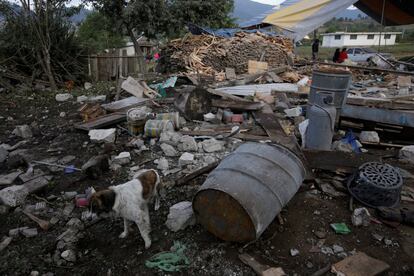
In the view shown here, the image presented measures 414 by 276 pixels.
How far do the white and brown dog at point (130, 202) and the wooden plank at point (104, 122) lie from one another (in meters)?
3.00

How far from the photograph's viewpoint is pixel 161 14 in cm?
1673

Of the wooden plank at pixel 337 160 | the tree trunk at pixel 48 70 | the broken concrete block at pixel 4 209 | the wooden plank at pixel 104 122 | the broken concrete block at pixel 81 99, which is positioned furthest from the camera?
the tree trunk at pixel 48 70

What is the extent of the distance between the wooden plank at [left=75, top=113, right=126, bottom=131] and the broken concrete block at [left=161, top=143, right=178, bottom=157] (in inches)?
65.4

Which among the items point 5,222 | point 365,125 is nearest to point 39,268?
point 5,222

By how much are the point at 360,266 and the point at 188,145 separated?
2876 millimetres

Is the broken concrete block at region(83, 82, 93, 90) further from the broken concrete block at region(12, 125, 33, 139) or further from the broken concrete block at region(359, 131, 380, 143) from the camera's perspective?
the broken concrete block at region(359, 131, 380, 143)

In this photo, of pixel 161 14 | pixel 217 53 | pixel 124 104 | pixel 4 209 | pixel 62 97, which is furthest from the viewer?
pixel 161 14

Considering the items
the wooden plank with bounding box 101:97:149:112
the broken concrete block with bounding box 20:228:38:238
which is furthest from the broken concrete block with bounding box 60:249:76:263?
the wooden plank with bounding box 101:97:149:112

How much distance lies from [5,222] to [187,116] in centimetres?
350

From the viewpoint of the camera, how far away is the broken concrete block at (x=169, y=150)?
4574mm

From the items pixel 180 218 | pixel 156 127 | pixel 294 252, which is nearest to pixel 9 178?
pixel 156 127

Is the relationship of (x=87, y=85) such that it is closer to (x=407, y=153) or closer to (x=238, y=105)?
(x=238, y=105)

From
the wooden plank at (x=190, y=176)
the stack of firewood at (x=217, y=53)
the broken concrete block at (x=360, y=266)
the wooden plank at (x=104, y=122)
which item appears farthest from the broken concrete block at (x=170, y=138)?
the stack of firewood at (x=217, y=53)

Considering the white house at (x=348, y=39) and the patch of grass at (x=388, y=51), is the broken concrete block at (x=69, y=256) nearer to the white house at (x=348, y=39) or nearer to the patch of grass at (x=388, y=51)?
the patch of grass at (x=388, y=51)
